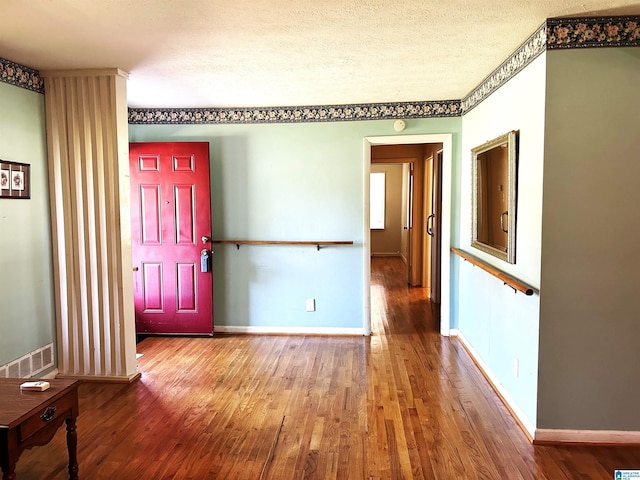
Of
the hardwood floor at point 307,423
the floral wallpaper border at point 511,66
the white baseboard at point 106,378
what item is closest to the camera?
the hardwood floor at point 307,423

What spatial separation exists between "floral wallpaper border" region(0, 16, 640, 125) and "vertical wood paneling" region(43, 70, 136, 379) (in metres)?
0.35

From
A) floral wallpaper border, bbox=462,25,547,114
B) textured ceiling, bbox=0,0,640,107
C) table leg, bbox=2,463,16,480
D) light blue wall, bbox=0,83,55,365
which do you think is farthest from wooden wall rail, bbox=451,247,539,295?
light blue wall, bbox=0,83,55,365

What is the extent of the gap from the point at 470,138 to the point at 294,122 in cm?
167

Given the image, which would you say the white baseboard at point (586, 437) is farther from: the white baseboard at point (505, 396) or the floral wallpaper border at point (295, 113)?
the floral wallpaper border at point (295, 113)

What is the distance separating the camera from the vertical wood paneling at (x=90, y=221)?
3.19 meters

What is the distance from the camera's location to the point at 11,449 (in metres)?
1.70

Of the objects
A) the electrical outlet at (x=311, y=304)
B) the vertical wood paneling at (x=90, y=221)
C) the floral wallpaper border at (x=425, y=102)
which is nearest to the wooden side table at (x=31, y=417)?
the vertical wood paneling at (x=90, y=221)

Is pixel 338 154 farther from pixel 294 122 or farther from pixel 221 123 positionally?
pixel 221 123

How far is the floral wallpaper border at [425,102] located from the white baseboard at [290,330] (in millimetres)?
2089

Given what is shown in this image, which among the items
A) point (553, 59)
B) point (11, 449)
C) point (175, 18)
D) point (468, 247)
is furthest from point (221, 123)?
point (11, 449)

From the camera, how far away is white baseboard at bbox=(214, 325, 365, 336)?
4.51m

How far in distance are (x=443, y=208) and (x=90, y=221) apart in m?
3.12

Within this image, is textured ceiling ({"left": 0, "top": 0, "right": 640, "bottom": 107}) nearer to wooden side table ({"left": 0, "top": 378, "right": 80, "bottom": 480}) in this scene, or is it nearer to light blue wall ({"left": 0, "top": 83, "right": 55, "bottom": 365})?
light blue wall ({"left": 0, "top": 83, "right": 55, "bottom": 365})

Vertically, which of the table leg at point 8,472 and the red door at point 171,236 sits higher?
the red door at point 171,236
